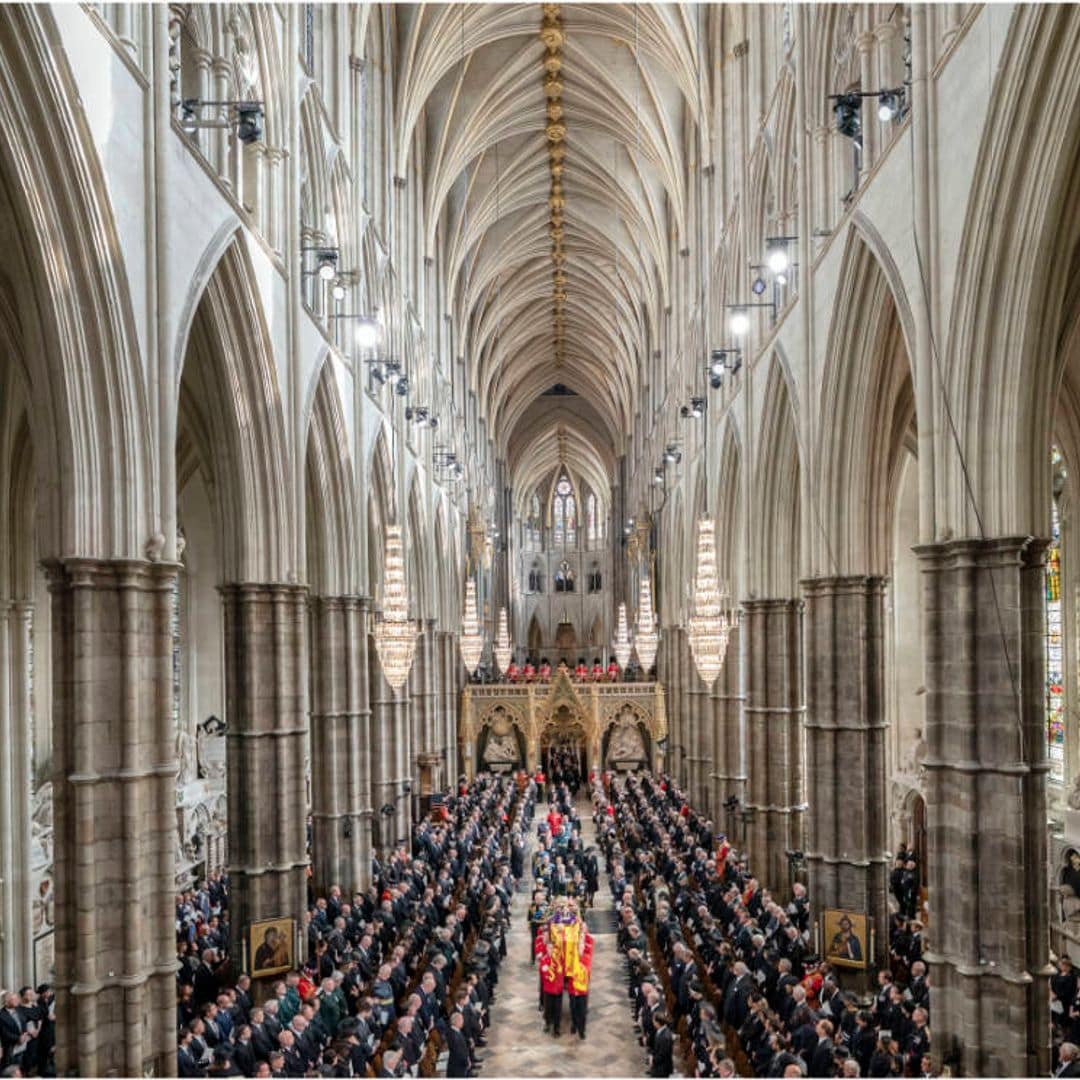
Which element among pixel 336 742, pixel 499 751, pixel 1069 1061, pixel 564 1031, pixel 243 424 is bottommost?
pixel 499 751

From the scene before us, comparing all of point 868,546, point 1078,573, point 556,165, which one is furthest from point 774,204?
point 556,165

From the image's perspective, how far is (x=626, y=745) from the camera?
152 ft

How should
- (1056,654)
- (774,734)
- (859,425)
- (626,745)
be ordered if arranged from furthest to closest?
(626,745), (774,734), (1056,654), (859,425)

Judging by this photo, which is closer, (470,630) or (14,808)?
(14,808)

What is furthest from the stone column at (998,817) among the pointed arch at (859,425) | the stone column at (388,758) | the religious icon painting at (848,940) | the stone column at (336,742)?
the stone column at (388,758)

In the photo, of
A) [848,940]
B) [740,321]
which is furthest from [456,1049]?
[740,321]

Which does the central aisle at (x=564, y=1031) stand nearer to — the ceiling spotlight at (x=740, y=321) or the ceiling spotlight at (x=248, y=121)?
the ceiling spotlight at (x=740, y=321)

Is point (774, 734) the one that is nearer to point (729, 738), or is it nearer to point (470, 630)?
point (729, 738)

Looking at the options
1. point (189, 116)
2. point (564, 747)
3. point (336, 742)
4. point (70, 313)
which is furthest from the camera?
point (564, 747)

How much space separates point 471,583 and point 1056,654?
696 inches

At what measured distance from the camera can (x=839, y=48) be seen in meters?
16.4

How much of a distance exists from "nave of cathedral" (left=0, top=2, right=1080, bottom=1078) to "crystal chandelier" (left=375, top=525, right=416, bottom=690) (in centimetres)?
10

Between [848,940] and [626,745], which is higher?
Answer: [848,940]

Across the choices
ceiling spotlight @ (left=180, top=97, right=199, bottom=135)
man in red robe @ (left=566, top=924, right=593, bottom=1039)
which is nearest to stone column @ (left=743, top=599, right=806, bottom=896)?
man in red robe @ (left=566, top=924, right=593, bottom=1039)
